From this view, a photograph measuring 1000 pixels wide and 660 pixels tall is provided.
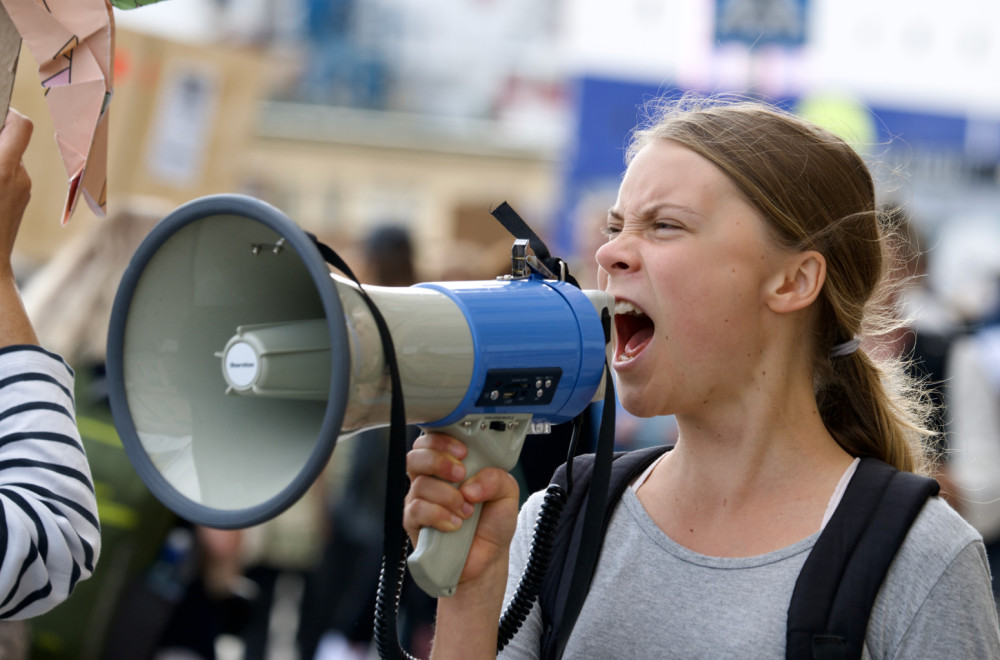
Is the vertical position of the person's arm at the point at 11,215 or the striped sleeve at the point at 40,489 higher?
the person's arm at the point at 11,215

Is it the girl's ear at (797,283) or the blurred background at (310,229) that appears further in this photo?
the blurred background at (310,229)

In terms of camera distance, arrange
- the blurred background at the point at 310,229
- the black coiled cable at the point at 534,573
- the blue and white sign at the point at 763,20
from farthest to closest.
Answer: the blue and white sign at the point at 763,20 → the blurred background at the point at 310,229 → the black coiled cable at the point at 534,573

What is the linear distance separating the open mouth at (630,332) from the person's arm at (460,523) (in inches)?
11.3

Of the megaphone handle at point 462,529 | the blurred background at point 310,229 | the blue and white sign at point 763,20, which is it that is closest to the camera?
the megaphone handle at point 462,529

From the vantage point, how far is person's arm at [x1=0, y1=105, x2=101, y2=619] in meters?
1.37

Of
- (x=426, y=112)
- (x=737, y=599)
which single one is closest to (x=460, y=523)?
(x=737, y=599)

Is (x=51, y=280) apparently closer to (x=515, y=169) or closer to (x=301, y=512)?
(x=301, y=512)

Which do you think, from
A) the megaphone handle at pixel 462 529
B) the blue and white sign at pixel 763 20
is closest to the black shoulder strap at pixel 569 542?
the megaphone handle at pixel 462 529

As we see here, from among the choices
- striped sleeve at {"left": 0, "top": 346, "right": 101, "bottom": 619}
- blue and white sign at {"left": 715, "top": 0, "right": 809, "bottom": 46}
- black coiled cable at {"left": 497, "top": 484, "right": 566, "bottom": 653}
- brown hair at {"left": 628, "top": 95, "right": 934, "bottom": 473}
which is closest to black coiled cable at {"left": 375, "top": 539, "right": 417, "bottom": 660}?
black coiled cable at {"left": 497, "top": 484, "right": 566, "bottom": 653}

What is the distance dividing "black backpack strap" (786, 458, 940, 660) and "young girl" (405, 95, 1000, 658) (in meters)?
0.04

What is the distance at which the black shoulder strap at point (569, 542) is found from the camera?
151 cm

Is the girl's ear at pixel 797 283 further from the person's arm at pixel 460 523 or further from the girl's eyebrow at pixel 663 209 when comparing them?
the person's arm at pixel 460 523

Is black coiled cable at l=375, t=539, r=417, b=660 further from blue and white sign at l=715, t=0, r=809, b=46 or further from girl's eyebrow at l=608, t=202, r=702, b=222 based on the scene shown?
A: blue and white sign at l=715, t=0, r=809, b=46

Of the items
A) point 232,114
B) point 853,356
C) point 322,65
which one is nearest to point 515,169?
point 322,65
